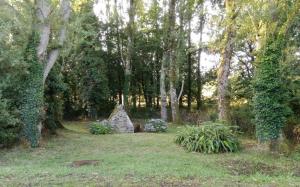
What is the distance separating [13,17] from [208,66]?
2283 cm

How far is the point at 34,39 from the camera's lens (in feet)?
44.7

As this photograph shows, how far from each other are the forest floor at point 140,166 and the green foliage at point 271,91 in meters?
0.91

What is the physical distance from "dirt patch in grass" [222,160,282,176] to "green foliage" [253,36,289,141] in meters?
1.83

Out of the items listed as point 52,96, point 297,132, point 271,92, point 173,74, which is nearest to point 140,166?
point 271,92

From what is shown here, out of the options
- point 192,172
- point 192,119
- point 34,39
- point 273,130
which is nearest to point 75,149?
point 34,39

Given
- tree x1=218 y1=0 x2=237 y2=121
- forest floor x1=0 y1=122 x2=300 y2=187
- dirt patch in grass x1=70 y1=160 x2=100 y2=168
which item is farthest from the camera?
tree x1=218 y1=0 x2=237 y2=121

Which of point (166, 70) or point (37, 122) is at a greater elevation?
point (166, 70)

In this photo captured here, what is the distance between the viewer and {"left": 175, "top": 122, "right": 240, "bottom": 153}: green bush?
480 inches

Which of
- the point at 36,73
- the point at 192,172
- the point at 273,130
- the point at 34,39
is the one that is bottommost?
the point at 192,172

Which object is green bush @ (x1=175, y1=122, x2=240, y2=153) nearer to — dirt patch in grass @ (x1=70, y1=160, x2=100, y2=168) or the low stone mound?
dirt patch in grass @ (x1=70, y1=160, x2=100, y2=168)

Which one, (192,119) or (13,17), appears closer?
(13,17)

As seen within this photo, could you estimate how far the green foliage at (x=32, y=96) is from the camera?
13.4 m

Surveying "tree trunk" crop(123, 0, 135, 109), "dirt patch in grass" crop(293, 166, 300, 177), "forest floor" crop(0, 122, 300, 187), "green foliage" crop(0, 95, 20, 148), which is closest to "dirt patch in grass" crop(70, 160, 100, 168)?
"forest floor" crop(0, 122, 300, 187)

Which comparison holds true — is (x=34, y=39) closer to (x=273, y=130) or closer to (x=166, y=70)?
(x=273, y=130)
